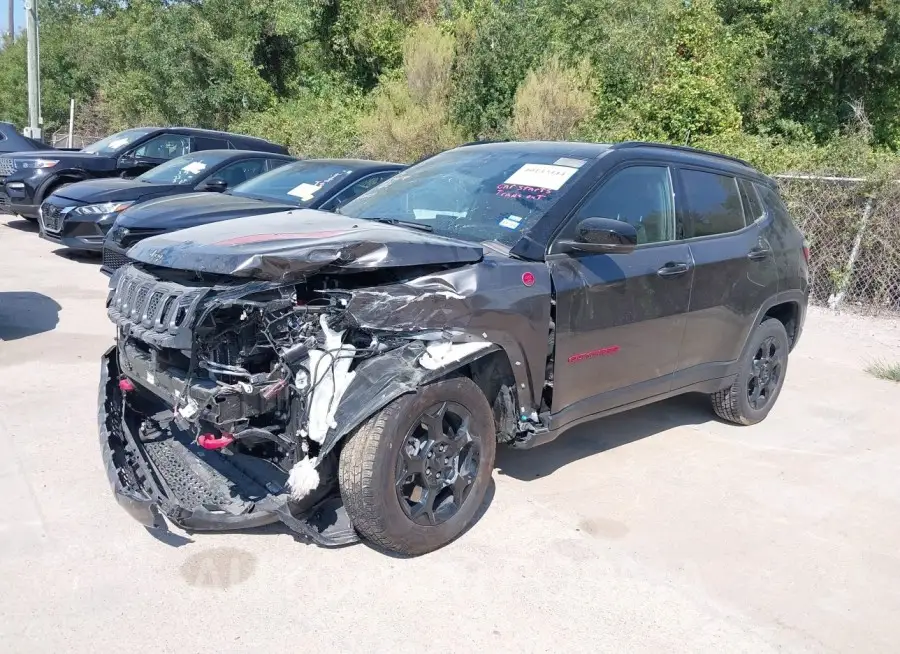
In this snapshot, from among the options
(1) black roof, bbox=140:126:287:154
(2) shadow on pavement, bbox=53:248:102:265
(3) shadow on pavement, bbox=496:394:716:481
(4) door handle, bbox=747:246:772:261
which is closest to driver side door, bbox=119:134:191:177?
(1) black roof, bbox=140:126:287:154

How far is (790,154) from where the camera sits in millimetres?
9922

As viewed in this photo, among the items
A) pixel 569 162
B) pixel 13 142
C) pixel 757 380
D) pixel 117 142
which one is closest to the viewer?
pixel 569 162

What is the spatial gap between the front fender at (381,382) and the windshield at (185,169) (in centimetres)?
743

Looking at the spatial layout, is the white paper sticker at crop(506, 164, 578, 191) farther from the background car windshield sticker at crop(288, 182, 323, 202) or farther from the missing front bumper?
the background car windshield sticker at crop(288, 182, 323, 202)

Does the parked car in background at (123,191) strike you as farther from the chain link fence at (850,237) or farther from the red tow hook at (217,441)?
the chain link fence at (850,237)

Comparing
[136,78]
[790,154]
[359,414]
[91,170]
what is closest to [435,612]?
[359,414]

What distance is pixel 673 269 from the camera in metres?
4.58

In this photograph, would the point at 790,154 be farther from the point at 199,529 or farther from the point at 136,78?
the point at 136,78

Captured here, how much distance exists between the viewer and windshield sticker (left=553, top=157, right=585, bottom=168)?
4.38m

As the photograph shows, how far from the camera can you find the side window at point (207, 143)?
12.4m

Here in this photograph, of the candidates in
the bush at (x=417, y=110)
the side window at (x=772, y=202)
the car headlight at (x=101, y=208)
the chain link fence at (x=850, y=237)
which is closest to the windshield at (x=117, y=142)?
the car headlight at (x=101, y=208)

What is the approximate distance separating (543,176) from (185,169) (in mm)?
7263

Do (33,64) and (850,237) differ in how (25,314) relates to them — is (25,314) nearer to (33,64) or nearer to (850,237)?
(850,237)

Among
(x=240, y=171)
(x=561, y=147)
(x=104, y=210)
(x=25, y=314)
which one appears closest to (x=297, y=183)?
(x=240, y=171)
